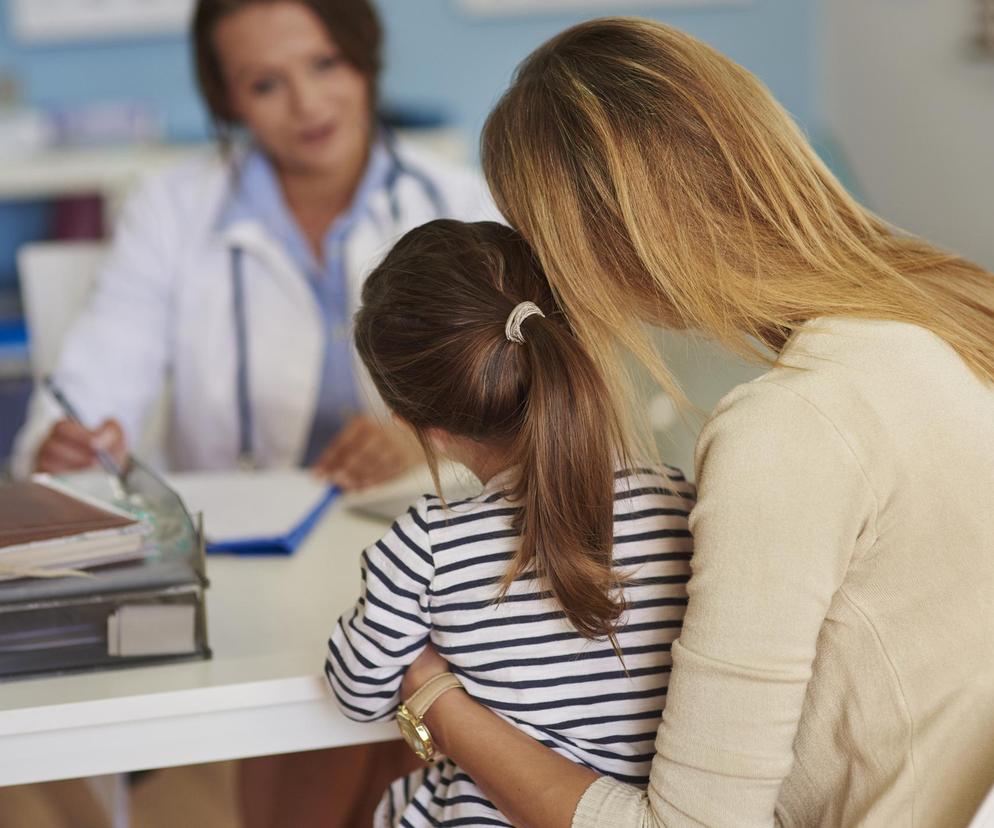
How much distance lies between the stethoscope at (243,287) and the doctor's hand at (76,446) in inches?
12.6

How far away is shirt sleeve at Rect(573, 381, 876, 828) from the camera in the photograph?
0.70m

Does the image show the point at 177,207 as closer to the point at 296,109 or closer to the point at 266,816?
the point at 296,109

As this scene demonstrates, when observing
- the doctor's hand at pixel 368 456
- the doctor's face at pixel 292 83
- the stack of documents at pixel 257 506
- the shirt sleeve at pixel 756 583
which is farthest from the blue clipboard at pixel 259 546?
the doctor's face at pixel 292 83

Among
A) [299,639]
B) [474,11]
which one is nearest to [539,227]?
[299,639]

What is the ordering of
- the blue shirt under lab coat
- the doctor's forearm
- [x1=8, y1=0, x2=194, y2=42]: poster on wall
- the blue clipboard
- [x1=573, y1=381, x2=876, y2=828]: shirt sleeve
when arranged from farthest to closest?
[x1=8, y1=0, x2=194, y2=42]: poster on wall
the blue shirt under lab coat
the blue clipboard
the doctor's forearm
[x1=573, y1=381, x2=876, y2=828]: shirt sleeve

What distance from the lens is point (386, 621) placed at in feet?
2.74

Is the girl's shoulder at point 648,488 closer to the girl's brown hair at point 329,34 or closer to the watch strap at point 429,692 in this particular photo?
the watch strap at point 429,692

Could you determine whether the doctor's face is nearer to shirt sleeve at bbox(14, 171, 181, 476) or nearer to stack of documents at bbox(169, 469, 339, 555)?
shirt sleeve at bbox(14, 171, 181, 476)

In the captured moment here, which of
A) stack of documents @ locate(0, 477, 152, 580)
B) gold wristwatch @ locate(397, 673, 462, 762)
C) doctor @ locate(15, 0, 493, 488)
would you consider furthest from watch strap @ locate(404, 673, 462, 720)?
doctor @ locate(15, 0, 493, 488)

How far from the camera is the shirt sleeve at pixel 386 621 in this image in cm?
83

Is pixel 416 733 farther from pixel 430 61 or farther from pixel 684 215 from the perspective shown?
pixel 430 61

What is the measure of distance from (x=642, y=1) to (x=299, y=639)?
2255 mm

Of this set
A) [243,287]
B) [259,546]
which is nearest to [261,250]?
[243,287]

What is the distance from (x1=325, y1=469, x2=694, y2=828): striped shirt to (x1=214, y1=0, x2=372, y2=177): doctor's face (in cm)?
100
